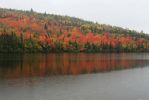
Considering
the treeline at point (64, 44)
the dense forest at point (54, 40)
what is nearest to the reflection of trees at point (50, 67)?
the treeline at point (64, 44)

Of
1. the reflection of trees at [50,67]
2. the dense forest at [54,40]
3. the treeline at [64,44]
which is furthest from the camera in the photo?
the dense forest at [54,40]

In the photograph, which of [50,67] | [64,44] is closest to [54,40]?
[64,44]

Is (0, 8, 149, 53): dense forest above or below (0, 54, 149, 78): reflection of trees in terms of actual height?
above

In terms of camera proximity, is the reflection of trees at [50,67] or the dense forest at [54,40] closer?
the reflection of trees at [50,67]

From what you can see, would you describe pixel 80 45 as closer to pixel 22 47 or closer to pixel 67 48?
pixel 67 48

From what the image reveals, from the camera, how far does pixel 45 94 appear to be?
2844 cm

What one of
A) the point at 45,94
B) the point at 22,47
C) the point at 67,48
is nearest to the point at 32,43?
the point at 22,47

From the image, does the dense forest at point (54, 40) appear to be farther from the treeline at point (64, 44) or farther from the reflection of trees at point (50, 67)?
the reflection of trees at point (50, 67)

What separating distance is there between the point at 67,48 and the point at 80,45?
27.6ft

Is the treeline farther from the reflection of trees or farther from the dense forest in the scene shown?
the reflection of trees

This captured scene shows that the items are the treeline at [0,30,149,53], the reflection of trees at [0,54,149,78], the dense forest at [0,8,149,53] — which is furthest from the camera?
the dense forest at [0,8,149,53]

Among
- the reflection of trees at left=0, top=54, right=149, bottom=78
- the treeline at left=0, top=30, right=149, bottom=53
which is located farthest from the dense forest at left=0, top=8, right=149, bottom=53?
the reflection of trees at left=0, top=54, right=149, bottom=78

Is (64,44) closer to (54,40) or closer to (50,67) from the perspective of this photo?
(54,40)

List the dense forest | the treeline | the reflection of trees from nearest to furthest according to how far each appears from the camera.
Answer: the reflection of trees, the treeline, the dense forest
